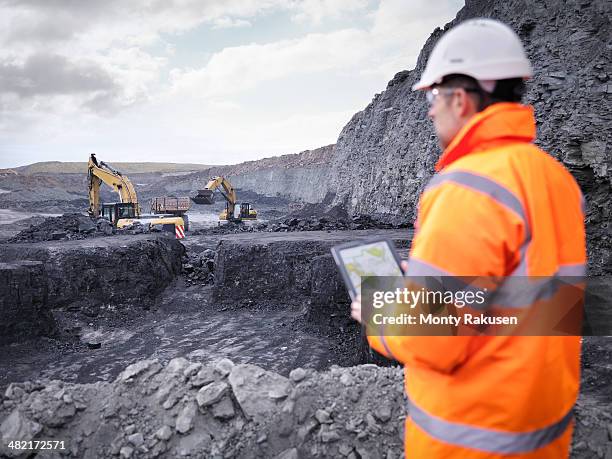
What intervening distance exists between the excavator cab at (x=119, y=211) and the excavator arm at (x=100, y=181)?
0.73 feet

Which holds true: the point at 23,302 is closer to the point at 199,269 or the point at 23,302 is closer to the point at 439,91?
the point at 199,269

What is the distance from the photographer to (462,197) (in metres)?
1.11

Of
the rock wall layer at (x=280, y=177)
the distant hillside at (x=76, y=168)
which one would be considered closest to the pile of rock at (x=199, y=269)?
the rock wall layer at (x=280, y=177)

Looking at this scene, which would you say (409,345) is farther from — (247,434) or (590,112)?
(590,112)

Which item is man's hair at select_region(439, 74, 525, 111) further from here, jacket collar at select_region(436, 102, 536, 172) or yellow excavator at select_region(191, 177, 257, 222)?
yellow excavator at select_region(191, 177, 257, 222)

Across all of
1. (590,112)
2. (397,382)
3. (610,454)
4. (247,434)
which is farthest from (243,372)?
(590,112)

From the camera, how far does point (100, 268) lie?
1042cm

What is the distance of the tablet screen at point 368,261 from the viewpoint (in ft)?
5.29

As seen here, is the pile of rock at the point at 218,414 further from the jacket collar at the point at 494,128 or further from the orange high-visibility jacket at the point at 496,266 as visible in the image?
the jacket collar at the point at 494,128

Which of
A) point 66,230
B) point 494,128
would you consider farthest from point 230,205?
point 494,128

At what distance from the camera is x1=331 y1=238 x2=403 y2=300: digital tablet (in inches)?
63.1

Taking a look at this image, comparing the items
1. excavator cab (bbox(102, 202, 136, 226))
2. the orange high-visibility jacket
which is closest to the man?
the orange high-visibility jacket

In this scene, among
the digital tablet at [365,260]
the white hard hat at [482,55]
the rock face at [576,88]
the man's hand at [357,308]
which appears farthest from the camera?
the rock face at [576,88]

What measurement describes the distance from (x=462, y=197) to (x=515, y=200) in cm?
14
